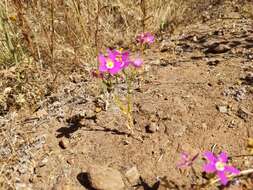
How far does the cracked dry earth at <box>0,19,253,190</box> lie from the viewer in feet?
6.68

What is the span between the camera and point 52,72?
2848 mm

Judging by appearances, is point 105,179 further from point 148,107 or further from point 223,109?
point 223,109

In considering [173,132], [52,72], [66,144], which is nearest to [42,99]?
[52,72]

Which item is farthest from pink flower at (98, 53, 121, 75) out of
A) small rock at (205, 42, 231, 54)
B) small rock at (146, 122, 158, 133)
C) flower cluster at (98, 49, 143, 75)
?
small rock at (205, 42, 231, 54)

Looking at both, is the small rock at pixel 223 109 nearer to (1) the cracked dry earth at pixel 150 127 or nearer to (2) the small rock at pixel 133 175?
(1) the cracked dry earth at pixel 150 127

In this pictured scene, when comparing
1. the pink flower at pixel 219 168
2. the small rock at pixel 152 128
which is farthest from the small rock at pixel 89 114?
the pink flower at pixel 219 168

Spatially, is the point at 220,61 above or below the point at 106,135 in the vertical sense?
above

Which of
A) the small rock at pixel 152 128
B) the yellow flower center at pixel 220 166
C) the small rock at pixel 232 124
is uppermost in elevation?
the yellow flower center at pixel 220 166

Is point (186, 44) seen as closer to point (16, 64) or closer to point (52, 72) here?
point (52, 72)

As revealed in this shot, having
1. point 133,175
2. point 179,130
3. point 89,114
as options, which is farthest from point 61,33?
point 133,175

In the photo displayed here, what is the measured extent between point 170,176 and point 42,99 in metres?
1.06

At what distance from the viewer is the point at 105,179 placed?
1908mm

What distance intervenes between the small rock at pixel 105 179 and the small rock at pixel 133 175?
41mm

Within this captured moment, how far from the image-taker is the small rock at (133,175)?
1.96 m
